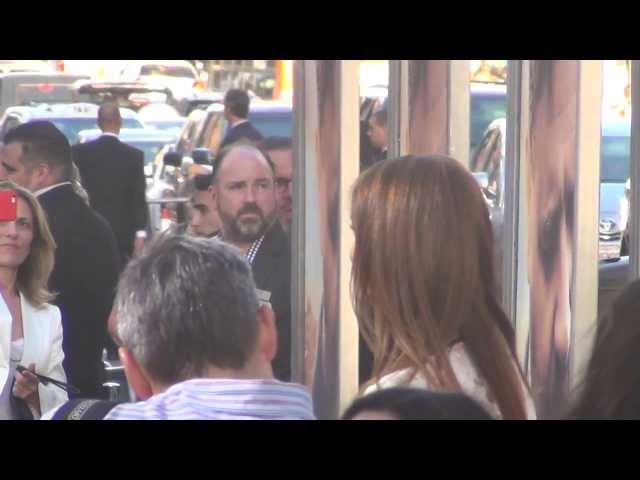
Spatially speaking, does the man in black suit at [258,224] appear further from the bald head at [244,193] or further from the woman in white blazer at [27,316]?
the woman in white blazer at [27,316]

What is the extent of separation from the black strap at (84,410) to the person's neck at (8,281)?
221 cm

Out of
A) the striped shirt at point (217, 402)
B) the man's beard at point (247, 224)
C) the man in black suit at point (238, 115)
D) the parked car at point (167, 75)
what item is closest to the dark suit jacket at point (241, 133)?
the man in black suit at point (238, 115)

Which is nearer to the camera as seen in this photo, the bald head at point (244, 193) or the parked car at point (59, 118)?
the bald head at point (244, 193)

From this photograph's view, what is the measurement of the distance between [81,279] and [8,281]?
102cm

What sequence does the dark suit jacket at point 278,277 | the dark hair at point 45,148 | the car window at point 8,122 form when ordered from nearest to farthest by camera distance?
the dark suit jacket at point 278,277 → the dark hair at point 45,148 → the car window at point 8,122

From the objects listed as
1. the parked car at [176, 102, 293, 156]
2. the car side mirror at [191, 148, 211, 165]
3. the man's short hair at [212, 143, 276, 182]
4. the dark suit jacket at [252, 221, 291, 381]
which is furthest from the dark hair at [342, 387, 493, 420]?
the parked car at [176, 102, 293, 156]

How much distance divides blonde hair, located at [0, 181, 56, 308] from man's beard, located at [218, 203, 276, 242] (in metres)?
0.69

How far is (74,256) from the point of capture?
5488mm

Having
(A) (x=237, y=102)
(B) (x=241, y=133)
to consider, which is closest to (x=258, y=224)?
(B) (x=241, y=133)

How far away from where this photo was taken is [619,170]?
1028 centimetres

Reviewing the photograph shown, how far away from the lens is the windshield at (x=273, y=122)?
11.6 meters

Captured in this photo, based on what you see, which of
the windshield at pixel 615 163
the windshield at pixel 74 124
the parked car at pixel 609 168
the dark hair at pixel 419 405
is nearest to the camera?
the dark hair at pixel 419 405

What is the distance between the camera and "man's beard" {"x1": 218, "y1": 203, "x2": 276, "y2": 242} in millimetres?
5012

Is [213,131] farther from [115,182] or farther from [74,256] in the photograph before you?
[74,256]
